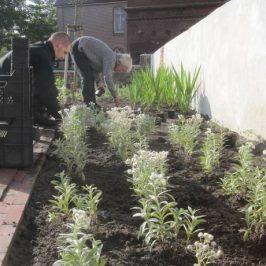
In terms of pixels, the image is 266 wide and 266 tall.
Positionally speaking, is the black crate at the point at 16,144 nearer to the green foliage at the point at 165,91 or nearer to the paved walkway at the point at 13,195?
the paved walkway at the point at 13,195

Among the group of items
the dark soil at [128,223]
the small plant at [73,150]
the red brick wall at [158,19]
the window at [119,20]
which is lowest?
the dark soil at [128,223]

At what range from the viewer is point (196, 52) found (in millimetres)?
8039

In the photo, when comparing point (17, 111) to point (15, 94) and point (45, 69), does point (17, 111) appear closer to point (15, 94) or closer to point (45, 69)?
point (15, 94)

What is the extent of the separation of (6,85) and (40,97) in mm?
1847

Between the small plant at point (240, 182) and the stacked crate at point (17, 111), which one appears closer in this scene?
the small plant at point (240, 182)

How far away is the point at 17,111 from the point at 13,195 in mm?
861

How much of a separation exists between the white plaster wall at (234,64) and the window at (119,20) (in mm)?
27664

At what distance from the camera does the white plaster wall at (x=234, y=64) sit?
15.7 feet

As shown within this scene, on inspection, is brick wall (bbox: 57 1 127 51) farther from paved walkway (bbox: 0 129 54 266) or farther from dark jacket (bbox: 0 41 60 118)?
paved walkway (bbox: 0 129 54 266)

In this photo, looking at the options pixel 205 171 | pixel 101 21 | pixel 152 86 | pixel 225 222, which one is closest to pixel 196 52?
pixel 152 86

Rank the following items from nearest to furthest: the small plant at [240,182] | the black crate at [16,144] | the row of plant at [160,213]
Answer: the row of plant at [160,213] < the small plant at [240,182] < the black crate at [16,144]

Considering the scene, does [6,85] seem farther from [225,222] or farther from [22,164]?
[225,222]

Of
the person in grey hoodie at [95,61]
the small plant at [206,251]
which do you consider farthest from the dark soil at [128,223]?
the person in grey hoodie at [95,61]

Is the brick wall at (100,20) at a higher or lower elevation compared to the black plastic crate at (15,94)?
higher
